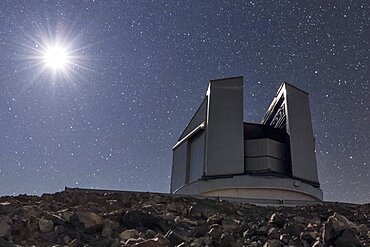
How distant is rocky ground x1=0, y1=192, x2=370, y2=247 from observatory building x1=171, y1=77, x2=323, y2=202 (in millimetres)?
9890

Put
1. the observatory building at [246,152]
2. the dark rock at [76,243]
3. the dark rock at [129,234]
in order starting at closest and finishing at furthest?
the dark rock at [76,243] < the dark rock at [129,234] < the observatory building at [246,152]

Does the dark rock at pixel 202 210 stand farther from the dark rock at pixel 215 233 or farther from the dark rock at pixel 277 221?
the dark rock at pixel 215 233

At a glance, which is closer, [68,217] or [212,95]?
[68,217]

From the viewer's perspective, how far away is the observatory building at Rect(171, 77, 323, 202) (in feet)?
54.2

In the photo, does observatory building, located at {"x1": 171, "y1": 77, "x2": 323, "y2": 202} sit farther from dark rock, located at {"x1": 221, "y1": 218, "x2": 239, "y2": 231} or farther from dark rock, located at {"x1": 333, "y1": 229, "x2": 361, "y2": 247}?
dark rock, located at {"x1": 333, "y1": 229, "x2": 361, "y2": 247}

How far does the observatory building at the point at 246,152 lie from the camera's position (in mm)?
16531

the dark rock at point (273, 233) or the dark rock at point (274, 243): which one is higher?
the dark rock at point (273, 233)

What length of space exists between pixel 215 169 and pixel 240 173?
107cm

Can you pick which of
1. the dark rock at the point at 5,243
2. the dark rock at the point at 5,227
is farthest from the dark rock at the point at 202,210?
the dark rock at the point at 5,243

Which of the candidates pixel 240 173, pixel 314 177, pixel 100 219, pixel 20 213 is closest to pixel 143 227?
pixel 100 219

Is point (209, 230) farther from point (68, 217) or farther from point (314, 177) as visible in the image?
point (314, 177)

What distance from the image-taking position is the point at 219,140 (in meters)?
17.2

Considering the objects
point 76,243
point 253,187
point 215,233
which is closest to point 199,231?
point 215,233

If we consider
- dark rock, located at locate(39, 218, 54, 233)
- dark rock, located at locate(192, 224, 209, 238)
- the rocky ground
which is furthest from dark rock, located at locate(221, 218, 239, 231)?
dark rock, located at locate(39, 218, 54, 233)
